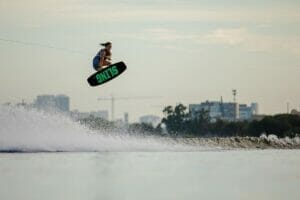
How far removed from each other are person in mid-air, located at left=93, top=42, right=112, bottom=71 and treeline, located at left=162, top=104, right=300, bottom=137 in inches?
1508

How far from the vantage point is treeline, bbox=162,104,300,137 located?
81062 mm

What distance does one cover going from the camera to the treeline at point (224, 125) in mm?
81062

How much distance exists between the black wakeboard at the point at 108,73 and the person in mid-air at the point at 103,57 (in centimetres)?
33

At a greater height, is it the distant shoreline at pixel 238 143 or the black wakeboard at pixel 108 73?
the black wakeboard at pixel 108 73

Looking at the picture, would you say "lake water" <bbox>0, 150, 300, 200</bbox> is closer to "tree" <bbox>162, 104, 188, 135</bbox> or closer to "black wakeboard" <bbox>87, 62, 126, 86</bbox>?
"black wakeboard" <bbox>87, 62, 126, 86</bbox>

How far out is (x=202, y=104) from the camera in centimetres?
18162

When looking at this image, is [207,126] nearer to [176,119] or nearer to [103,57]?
[176,119]

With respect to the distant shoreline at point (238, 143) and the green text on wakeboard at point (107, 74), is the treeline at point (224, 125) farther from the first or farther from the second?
the green text on wakeboard at point (107, 74)

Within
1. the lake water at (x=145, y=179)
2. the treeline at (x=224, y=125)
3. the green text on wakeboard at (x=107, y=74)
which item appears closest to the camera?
the lake water at (x=145, y=179)

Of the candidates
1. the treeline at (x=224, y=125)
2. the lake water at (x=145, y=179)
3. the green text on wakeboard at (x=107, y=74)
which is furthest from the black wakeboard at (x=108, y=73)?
the treeline at (x=224, y=125)

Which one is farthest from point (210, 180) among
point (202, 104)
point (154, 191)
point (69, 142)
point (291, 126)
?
point (202, 104)

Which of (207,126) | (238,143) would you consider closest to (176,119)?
(207,126)

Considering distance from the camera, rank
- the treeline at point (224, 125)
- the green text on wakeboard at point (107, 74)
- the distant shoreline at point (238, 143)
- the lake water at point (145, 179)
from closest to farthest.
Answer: the lake water at point (145, 179) < the green text on wakeboard at point (107, 74) < the distant shoreline at point (238, 143) < the treeline at point (224, 125)

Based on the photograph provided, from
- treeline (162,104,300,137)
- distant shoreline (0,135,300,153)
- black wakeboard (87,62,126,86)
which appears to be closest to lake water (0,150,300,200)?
black wakeboard (87,62,126,86)
